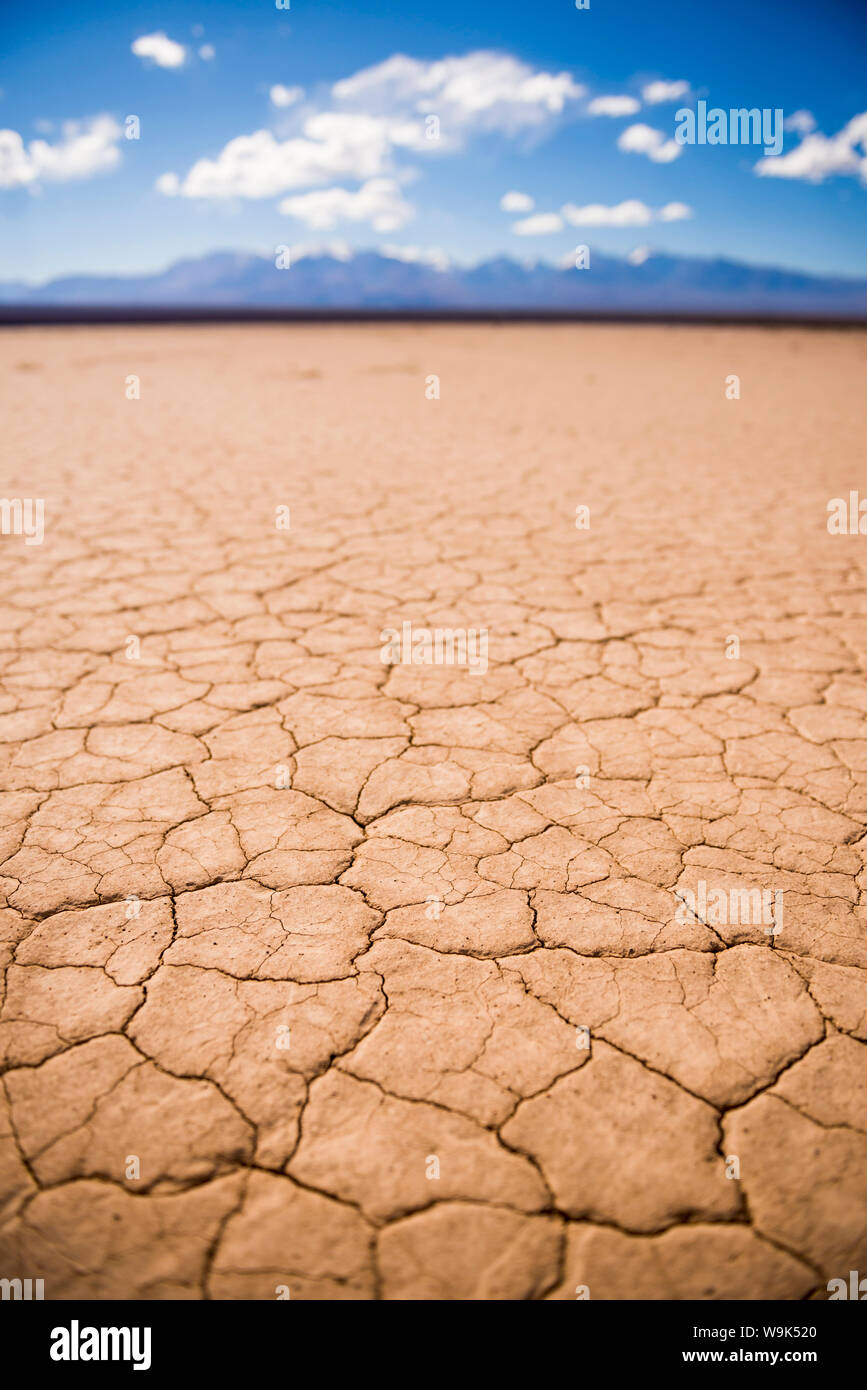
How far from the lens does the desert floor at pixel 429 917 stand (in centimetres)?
107

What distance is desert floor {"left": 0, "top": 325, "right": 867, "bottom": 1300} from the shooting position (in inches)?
42.0

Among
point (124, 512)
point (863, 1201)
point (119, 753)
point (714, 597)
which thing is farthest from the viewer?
point (124, 512)

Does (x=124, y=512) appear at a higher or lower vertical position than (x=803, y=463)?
lower

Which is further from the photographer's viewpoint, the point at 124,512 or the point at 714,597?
the point at 124,512

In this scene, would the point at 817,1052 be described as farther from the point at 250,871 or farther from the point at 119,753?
the point at 119,753

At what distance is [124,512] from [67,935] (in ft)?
11.1

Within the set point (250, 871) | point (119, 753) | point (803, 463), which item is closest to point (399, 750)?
point (250, 871)

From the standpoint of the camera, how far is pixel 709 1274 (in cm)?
102

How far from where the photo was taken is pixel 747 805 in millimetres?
1959

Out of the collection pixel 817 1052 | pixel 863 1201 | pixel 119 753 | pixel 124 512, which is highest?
pixel 124 512

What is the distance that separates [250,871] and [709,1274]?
3.70 feet

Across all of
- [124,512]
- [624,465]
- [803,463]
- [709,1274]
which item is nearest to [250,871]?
[709,1274]

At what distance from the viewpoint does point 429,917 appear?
1.58 metres
